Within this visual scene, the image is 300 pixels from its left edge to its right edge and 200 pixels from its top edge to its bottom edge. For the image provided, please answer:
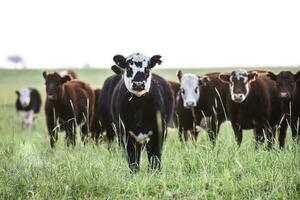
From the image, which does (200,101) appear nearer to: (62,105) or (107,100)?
(62,105)

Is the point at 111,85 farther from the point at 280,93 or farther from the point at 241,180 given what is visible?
the point at 241,180

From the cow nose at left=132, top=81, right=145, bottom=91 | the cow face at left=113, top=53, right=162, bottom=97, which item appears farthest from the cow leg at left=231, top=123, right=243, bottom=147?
the cow nose at left=132, top=81, right=145, bottom=91

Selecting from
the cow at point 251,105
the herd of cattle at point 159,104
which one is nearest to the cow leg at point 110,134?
the herd of cattle at point 159,104

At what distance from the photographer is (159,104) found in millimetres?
8312

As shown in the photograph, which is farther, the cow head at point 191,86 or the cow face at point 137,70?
the cow head at point 191,86

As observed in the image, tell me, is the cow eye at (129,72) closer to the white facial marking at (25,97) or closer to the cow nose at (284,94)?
the cow nose at (284,94)

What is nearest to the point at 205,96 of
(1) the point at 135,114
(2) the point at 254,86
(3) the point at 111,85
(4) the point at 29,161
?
(2) the point at 254,86

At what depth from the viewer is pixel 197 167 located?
7535 mm

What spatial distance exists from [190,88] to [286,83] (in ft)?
8.46

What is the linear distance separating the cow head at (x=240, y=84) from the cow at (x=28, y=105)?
53.0ft

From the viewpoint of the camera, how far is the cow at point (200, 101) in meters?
12.6

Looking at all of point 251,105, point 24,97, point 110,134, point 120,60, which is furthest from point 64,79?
point 24,97

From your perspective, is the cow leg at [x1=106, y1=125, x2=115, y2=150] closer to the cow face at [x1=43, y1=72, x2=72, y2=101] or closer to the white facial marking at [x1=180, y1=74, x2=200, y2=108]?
the cow face at [x1=43, y1=72, x2=72, y2=101]

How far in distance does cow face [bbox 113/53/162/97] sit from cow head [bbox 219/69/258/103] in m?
2.70
